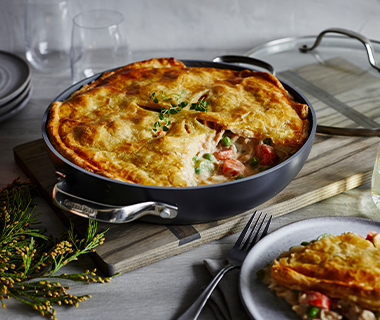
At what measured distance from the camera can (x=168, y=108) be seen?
8.89ft

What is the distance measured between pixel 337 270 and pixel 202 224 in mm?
790

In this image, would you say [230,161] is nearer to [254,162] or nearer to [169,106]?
[254,162]

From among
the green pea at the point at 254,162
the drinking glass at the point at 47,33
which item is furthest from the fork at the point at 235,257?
the drinking glass at the point at 47,33

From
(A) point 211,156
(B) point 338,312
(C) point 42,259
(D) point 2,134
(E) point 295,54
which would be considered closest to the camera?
(B) point 338,312

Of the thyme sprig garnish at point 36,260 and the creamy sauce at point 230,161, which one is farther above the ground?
the creamy sauce at point 230,161

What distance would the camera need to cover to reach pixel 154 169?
2.28 meters

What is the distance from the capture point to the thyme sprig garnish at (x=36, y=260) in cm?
201

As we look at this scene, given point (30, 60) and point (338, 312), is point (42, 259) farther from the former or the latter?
point (30, 60)

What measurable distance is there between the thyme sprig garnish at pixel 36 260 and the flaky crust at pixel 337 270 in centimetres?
85

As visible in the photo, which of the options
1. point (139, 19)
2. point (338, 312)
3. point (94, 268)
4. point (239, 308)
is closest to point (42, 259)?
point (94, 268)

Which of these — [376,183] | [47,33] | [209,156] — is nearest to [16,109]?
[47,33]

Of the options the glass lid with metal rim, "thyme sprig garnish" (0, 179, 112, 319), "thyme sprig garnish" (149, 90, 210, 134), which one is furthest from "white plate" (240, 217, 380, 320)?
the glass lid with metal rim

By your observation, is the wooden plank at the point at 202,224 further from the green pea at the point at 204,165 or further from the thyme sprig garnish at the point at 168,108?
the thyme sprig garnish at the point at 168,108

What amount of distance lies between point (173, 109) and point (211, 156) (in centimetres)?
36
